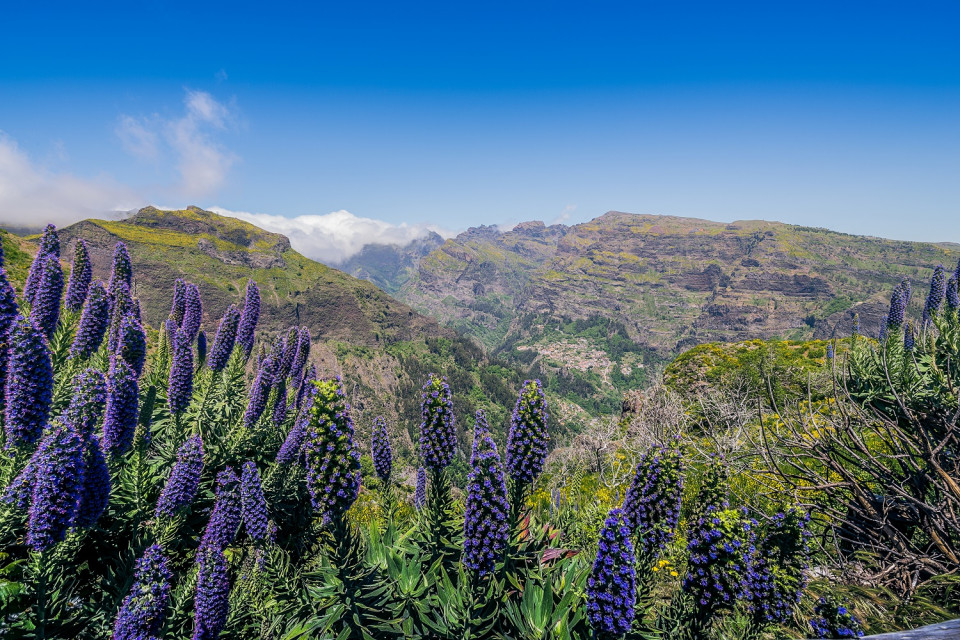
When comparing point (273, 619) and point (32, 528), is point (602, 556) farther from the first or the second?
point (32, 528)

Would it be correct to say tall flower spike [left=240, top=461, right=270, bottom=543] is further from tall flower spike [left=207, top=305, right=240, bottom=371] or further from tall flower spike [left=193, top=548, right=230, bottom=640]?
tall flower spike [left=207, top=305, right=240, bottom=371]

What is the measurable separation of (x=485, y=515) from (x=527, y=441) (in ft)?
5.05

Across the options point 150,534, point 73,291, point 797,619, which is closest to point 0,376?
point 150,534

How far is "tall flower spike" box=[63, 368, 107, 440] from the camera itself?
16.7 ft

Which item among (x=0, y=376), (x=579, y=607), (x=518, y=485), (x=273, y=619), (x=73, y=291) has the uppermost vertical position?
(x=73, y=291)

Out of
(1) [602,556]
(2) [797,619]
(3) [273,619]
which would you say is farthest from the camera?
(3) [273,619]

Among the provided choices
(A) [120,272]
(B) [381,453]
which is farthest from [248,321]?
(B) [381,453]

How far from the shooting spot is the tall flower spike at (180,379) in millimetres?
8047

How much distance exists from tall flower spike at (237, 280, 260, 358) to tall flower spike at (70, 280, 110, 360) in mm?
3508

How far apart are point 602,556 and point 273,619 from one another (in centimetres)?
527

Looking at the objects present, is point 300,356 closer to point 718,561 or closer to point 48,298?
point 48,298

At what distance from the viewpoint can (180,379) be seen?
8109 millimetres

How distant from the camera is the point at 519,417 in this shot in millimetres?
6375

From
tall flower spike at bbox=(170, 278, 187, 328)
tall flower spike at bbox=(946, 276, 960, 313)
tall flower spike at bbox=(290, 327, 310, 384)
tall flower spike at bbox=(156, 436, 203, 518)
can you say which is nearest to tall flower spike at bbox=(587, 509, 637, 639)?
tall flower spike at bbox=(156, 436, 203, 518)
